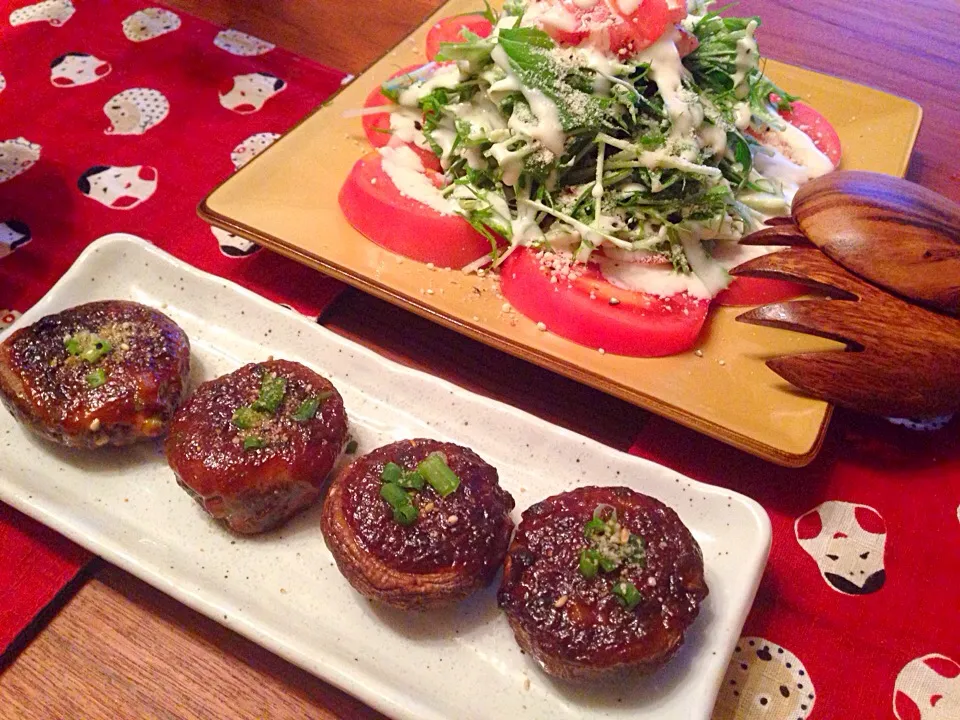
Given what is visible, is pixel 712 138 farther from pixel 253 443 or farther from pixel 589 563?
pixel 253 443

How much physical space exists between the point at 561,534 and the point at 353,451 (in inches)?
31.2

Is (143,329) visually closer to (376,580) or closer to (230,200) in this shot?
(230,200)

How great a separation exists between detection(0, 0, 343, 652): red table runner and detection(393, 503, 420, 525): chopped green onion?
1182 mm

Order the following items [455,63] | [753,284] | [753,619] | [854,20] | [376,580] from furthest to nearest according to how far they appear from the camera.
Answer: [854,20] → [455,63] → [753,284] → [753,619] → [376,580]

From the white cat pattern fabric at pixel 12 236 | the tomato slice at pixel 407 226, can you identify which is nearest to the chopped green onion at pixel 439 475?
the tomato slice at pixel 407 226

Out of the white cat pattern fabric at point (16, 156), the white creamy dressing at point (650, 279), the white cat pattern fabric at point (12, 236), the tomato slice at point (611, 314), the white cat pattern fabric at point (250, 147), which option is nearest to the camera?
the tomato slice at point (611, 314)

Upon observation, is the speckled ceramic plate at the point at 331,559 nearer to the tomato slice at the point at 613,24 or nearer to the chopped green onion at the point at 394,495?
the chopped green onion at the point at 394,495

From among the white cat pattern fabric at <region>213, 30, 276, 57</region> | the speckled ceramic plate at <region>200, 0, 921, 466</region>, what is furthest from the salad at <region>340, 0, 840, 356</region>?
the white cat pattern fabric at <region>213, 30, 276, 57</region>

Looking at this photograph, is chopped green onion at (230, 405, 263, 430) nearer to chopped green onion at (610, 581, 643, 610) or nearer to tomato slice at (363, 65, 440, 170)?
chopped green onion at (610, 581, 643, 610)

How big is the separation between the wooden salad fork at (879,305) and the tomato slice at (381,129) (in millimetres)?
1442

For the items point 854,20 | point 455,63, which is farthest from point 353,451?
point 854,20

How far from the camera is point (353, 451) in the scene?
8.11ft

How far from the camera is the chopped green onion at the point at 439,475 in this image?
6.77 feet

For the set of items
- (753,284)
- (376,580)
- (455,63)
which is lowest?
(376,580)
